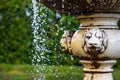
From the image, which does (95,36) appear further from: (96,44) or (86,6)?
(86,6)

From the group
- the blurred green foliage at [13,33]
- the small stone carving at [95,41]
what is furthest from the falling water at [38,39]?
the blurred green foliage at [13,33]

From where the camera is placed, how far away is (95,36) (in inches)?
133

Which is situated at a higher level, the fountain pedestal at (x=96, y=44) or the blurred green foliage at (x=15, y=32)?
the fountain pedestal at (x=96, y=44)

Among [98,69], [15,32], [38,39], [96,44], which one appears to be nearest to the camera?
[96,44]

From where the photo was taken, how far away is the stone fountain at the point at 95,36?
340 cm

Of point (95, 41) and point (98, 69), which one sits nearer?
point (95, 41)

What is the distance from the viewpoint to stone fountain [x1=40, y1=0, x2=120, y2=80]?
340 centimetres

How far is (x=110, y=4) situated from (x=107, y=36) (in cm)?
19

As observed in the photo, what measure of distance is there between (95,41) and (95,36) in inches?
1.3

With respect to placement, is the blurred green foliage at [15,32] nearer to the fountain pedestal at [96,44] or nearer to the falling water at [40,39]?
the falling water at [40,39]

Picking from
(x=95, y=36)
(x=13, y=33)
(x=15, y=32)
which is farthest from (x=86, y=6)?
(x=13, y=33)

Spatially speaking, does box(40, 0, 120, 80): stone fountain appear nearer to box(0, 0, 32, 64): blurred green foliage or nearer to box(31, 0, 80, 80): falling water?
box(31, 0, 80, 80): falling water

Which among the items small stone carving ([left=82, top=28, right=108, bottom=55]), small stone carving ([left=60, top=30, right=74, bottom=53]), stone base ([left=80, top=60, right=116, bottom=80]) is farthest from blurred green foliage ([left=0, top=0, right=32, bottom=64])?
small stone carving ([left=82, top=28, right=108, bottom=55])

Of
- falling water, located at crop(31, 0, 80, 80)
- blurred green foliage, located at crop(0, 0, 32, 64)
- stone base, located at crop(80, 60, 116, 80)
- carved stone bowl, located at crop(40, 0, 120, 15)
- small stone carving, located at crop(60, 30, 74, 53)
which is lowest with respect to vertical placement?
blurred green foliage, located at crop(0, 0, 32, 64)
